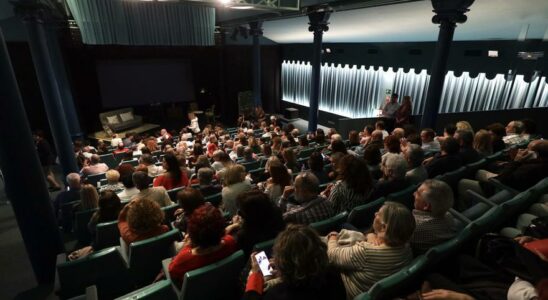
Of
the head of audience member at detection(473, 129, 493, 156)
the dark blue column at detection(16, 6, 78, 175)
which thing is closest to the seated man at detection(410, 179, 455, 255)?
the head of audience member at detection(473, 129, 493, 156)

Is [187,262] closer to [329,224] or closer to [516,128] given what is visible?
[329,224]

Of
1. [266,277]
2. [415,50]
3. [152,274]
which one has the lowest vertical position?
[152,274]

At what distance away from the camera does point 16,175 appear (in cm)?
301

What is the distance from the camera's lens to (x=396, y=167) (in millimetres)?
3119

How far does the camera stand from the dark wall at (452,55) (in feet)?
24.0

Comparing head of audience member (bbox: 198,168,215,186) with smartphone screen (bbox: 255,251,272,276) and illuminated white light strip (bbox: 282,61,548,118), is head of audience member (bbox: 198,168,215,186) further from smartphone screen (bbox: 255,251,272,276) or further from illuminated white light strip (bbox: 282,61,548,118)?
illuminated white light strip (bbox: 282,61,548,118)

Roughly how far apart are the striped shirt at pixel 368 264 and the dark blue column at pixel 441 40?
4819 mm

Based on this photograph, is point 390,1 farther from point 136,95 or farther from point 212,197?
point 136,95

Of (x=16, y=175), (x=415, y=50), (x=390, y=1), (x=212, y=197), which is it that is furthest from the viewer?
(x=415, y=50)

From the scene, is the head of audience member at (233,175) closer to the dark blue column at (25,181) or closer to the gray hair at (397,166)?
the gray hair at (397,166)

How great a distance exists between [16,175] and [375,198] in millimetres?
3789

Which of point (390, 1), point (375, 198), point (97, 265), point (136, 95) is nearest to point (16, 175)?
point (97, 265)

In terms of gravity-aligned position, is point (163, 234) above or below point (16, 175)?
below

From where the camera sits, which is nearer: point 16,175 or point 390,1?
point 16,175
